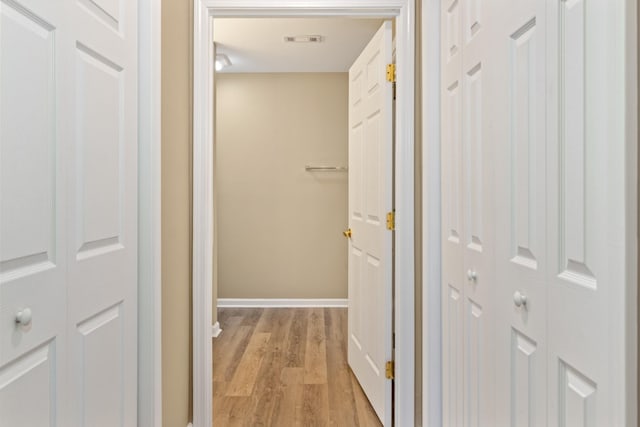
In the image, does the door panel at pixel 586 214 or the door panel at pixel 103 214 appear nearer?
the door panel at pixel 586 214

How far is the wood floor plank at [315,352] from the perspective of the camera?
10.4ft

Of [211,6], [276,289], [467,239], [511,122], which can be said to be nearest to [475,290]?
[467,239]

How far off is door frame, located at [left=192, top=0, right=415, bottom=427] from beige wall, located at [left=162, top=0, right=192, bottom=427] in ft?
0.12

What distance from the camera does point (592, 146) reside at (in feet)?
3.06

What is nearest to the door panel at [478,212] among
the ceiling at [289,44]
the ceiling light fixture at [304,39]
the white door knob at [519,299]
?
the white door knob at [519,299]

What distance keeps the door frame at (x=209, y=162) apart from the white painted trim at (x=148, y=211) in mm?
440

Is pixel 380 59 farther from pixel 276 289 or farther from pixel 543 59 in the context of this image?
pixel 276 289

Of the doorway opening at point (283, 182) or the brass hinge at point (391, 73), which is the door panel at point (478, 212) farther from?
the doorway opening at point (283, 182)

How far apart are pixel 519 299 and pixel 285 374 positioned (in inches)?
88.8

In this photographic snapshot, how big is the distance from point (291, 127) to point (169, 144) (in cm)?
328

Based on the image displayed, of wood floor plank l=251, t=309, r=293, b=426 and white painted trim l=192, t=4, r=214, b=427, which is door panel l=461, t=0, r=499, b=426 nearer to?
white painted trim l=192, t=4, r=214, b=427

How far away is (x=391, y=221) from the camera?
2.35 meters

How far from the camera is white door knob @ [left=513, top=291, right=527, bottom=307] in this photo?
124cm

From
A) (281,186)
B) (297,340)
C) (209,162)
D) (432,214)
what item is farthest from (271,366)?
(281,186)
